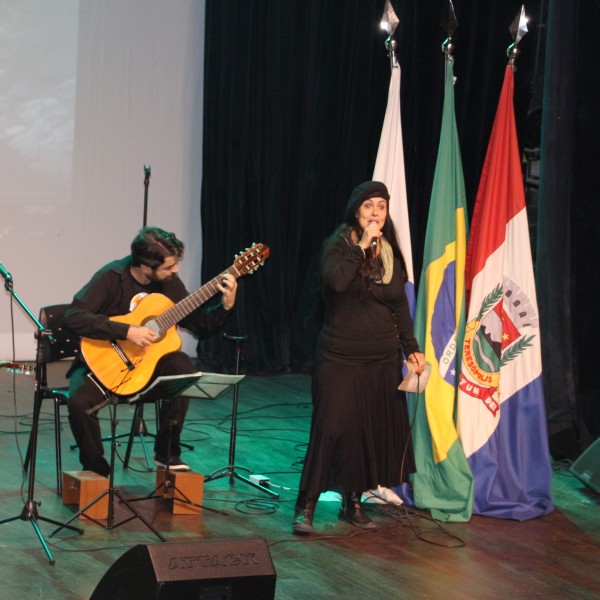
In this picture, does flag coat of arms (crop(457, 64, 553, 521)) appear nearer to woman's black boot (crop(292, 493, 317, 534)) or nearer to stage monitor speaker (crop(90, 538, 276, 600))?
woman's black boot (crop(292, 493, 317, 534))

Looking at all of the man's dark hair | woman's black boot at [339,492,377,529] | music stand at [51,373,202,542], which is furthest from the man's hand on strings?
woman's black boot at [339,492,377,529]

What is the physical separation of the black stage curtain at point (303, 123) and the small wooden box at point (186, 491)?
3801 millimetres

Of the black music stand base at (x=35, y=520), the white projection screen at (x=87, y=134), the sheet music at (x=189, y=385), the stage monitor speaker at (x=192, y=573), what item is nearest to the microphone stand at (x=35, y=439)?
the black music stand base at (x=35, y=520)

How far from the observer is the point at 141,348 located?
17.0ft

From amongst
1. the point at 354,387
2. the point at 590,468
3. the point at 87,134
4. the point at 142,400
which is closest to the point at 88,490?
the point at 142,400

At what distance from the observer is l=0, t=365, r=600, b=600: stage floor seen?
4.22 metres

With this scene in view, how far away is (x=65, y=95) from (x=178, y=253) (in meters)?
3.69

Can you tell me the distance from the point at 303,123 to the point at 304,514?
4.86m

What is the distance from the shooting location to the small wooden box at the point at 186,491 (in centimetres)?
504

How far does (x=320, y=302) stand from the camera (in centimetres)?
508

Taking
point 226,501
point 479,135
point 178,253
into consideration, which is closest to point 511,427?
point 226,501

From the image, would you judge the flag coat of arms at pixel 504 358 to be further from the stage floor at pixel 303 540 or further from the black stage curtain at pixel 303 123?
the black stage curtain at pixel 303 123

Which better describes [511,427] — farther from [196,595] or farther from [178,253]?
[196,595]

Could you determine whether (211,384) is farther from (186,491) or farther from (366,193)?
(366,193)
